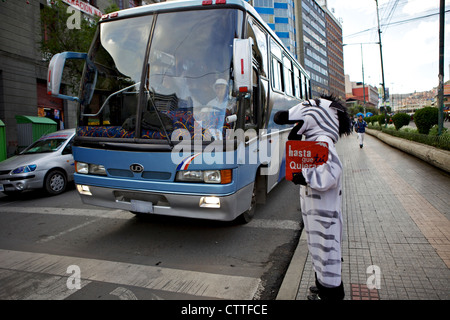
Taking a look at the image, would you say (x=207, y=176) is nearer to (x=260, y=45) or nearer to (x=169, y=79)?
(x=169, y=79)

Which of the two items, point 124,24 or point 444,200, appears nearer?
point 124,24

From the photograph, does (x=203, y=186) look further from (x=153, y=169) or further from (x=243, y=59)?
(x=243, y=59)

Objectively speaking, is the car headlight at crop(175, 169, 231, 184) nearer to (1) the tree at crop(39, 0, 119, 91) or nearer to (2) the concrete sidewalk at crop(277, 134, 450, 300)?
(2) the concrete sidewalk at crop(277, 134, 450, 300)

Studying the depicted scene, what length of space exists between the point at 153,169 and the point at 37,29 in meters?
17.2

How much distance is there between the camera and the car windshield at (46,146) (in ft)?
28.3

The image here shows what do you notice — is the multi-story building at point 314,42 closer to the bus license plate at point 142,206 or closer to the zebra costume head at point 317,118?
the bus license plate at point 142,206

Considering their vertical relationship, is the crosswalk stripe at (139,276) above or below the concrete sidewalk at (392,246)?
below

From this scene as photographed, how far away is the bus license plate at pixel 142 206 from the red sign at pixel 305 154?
6.99 ft

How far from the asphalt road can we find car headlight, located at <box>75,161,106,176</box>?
1.04 metres

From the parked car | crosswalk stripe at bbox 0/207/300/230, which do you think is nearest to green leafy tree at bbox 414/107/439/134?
crosswalk stripe at bbox 0/207/300/230

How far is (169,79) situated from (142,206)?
5.44ft

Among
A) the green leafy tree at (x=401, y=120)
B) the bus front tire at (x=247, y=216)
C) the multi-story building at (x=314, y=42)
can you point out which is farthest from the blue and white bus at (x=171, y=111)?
the multi-story building at (x=314, y=42)

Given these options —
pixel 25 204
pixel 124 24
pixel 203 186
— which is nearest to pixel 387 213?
pixel 203 186

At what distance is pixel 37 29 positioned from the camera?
16.6 m
